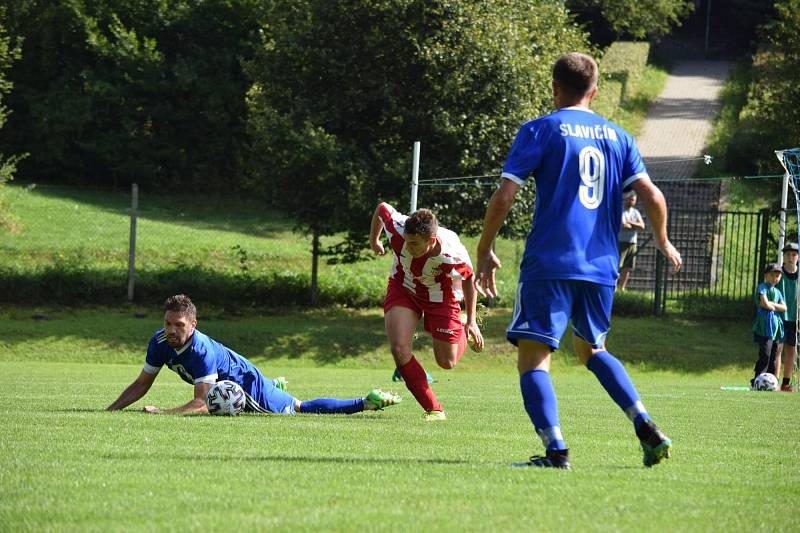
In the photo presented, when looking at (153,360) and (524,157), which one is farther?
(153,360)

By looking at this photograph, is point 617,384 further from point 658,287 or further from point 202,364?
point 658,287

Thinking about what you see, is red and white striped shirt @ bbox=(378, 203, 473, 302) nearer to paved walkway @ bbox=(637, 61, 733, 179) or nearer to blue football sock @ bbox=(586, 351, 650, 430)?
blue football sock @ bbox=(586, 351, 650, 430)

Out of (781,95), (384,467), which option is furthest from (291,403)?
(781,95)

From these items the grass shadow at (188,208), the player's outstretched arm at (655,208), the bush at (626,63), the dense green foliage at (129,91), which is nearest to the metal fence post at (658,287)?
the grass shadow at (188,208)

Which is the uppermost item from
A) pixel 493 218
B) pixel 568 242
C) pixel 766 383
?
pixel 493 218

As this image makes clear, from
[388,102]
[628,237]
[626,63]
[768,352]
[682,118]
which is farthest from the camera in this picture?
[626,63]

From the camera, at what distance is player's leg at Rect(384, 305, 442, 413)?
9.90 metres

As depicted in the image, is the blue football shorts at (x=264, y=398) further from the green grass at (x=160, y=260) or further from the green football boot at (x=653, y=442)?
the green grass at (x=160, y=260)

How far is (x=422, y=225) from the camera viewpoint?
31.2ft

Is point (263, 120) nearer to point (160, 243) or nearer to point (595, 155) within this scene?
point (160, 243)

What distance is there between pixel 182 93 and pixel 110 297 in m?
12.8

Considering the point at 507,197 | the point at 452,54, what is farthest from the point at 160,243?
the point at 507,197

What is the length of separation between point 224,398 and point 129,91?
2761 centimetres

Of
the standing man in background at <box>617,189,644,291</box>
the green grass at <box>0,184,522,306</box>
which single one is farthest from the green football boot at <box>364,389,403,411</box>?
the green grass at <box>0,184,522,306</box>
